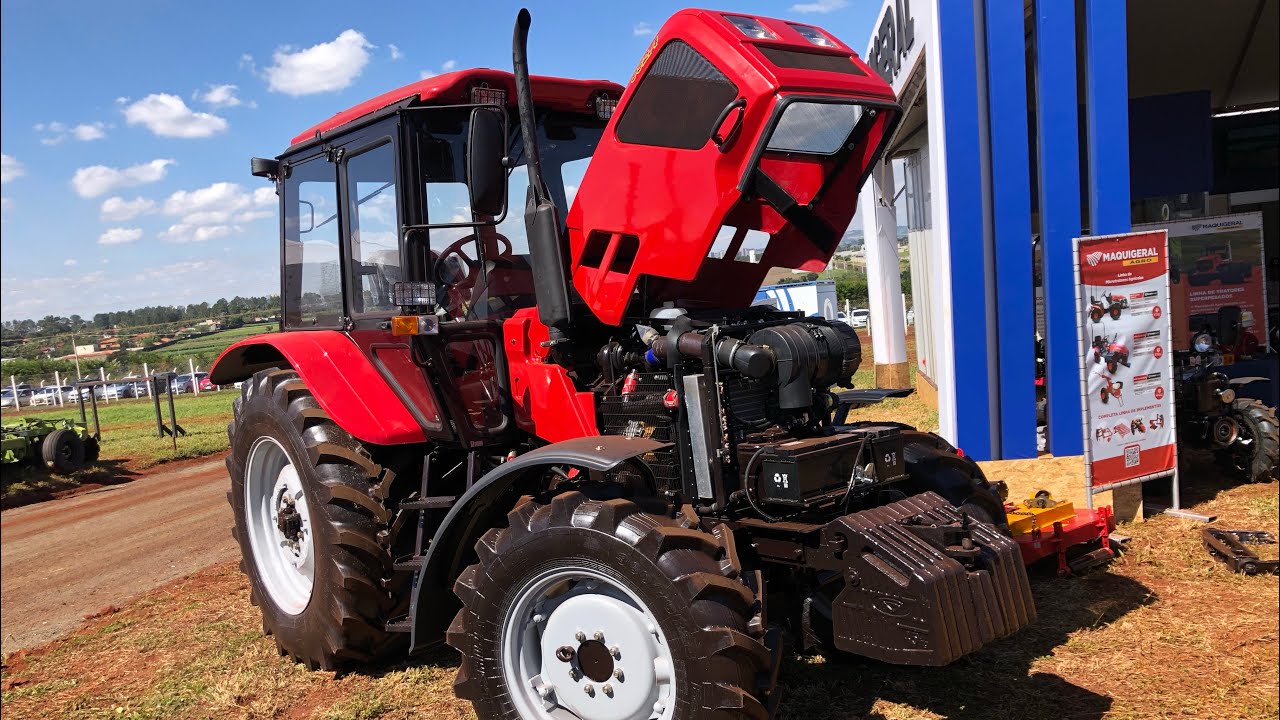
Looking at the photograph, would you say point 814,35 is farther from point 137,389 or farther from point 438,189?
point 137,389

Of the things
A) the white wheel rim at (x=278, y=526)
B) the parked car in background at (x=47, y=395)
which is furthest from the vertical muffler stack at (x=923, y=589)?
the parked car in background at (x=47, y=395)

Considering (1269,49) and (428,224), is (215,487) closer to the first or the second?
(428,224)

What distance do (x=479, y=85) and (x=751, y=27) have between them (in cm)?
131

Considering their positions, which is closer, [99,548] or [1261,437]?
[1261,437]

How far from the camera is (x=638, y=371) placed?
3824 millimetres

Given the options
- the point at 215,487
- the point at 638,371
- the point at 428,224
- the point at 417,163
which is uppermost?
the point at 417,163

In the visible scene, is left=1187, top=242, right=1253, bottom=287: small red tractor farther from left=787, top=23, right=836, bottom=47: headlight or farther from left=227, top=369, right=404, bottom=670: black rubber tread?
left=227, top=369, right=404, bottom=670: black rubber tread

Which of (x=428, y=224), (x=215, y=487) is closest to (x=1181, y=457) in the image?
(x=428, y=224)

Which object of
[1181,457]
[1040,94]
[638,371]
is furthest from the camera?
[1181,457]

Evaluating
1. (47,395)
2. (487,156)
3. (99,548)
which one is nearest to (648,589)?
(487,156)

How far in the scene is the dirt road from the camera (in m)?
6.95

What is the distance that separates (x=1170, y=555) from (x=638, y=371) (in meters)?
4.06

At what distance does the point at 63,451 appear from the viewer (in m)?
14.4

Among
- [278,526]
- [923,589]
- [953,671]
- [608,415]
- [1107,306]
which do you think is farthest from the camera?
[1107,306]
